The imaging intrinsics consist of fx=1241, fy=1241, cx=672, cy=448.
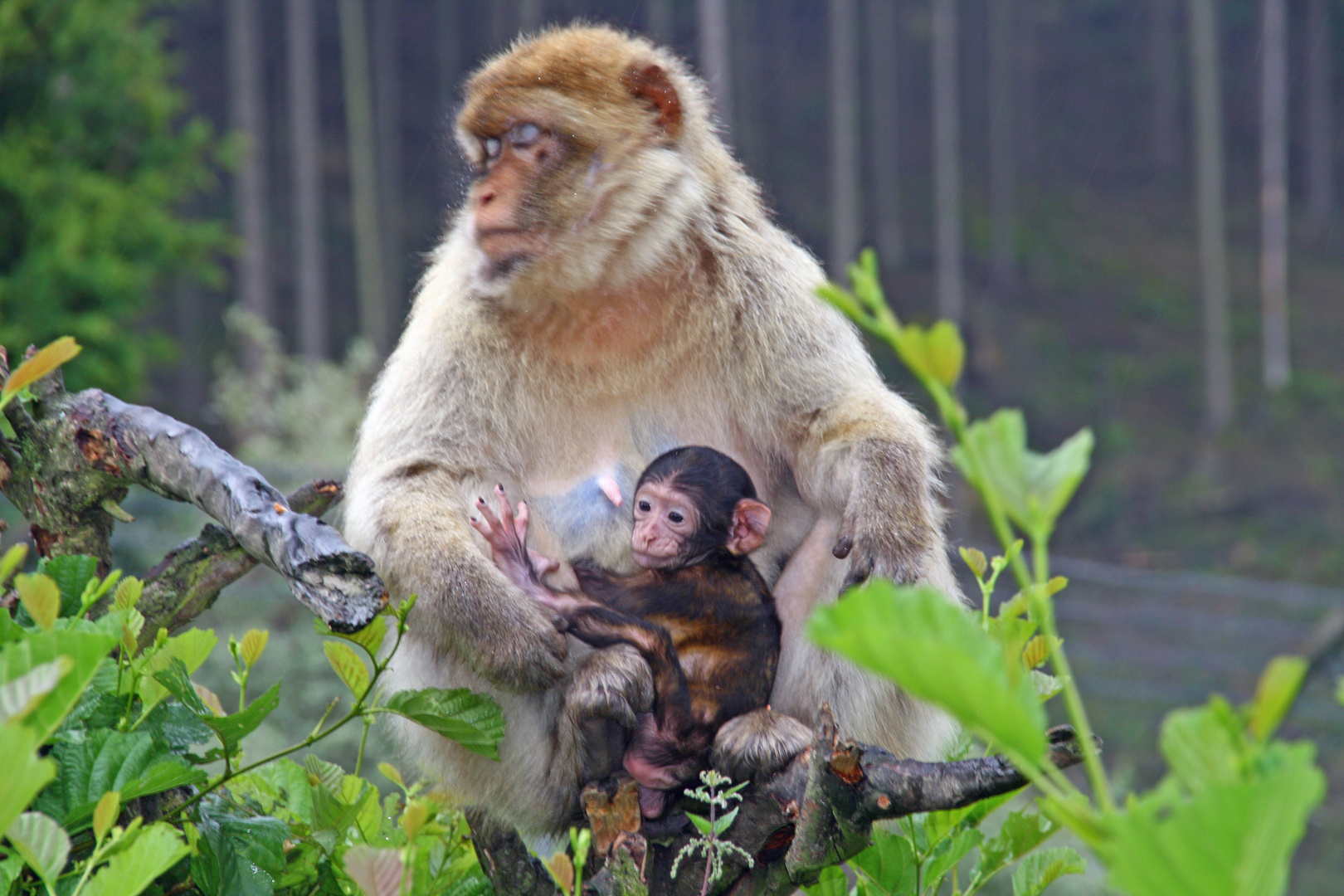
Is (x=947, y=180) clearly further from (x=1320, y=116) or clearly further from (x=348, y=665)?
(x=348, y=665)

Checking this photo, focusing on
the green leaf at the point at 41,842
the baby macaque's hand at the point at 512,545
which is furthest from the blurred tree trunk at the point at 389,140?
the green leaf at the point at 41,842

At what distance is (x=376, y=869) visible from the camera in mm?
943

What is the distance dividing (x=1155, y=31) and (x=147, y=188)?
1054 inches

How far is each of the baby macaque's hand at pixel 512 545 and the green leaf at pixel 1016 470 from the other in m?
1.56

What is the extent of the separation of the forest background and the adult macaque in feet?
1.27

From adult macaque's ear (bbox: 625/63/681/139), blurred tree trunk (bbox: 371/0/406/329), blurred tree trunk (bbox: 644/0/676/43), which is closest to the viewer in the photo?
adult macaque's ear (bbox: 625/63/681/139)

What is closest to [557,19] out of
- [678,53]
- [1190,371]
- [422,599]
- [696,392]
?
[678,53]

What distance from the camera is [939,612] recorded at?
0.63 m

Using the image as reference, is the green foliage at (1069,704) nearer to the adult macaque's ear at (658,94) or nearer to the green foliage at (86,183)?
the adult macaque's ear at (658,94)

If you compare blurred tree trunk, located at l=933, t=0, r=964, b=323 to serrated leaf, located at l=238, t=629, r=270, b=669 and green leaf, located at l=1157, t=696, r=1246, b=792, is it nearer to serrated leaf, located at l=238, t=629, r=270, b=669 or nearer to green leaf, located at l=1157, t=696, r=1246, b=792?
serrated leaf, located at l=238, t=629, r=270, b=669

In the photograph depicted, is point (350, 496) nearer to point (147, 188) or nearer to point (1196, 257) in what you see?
point (147, 188)

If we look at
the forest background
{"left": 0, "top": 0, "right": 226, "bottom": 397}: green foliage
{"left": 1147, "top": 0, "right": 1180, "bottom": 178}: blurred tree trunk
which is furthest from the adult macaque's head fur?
{"left": 1147, "top": 0, "right": 1180, "bottom": 178}: blurred tree trunk

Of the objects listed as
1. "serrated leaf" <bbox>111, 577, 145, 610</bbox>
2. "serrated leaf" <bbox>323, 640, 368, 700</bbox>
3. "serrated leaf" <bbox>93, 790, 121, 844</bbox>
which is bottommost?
"serrated leaf" <bbox>323, 640, 368, 700</bbox>

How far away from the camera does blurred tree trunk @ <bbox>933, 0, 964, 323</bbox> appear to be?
71.5 feet
